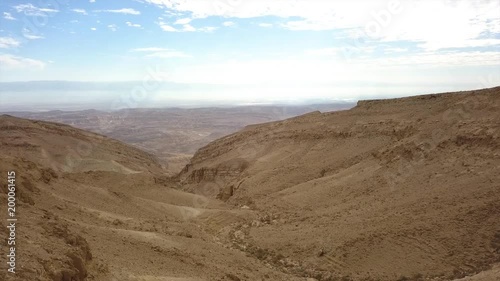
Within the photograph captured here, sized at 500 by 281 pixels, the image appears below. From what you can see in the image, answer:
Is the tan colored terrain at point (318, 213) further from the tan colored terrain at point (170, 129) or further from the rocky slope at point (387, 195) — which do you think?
the tan colored terrain at point (170, 129)

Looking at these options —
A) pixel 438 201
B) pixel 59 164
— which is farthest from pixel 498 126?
pixel 59 164

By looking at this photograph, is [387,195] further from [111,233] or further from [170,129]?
[170,129]

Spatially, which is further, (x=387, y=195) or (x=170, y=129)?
(x=170, y=129)

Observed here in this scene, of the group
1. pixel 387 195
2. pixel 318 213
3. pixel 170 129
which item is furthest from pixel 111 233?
pixel 170 129

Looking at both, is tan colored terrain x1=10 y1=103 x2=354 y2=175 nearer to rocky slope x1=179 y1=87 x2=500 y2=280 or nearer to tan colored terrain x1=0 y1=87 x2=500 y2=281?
rocky slope x1=179 y1=87 x2=500 y2=280

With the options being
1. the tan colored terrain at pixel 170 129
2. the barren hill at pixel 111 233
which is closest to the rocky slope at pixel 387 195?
the barren hill at pixel 111 233

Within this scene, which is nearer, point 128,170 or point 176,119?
point 128,170

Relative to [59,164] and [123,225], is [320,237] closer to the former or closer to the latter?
[123,225]
